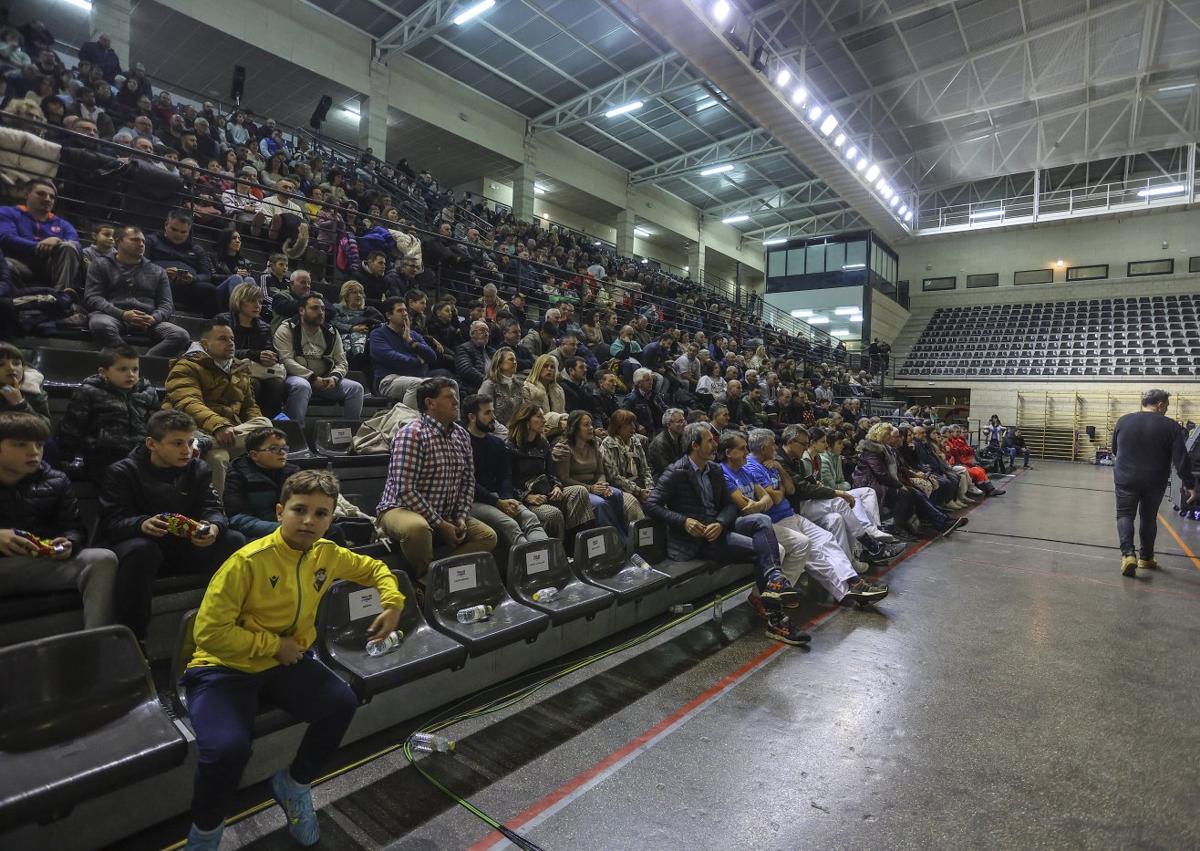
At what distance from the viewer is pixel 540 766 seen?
7.22 ft

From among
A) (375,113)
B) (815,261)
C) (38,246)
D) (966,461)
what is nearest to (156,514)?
(38,246)

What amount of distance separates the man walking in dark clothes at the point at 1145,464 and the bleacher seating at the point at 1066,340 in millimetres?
17551

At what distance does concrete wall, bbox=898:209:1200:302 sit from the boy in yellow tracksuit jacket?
92.0 ft

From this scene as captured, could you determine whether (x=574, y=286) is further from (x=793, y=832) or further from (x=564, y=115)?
(x=793, y=832)

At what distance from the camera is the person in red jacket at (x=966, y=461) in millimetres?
9781

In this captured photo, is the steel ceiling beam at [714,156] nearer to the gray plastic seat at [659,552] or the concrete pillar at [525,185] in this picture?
the concrete pillar at [525,185]

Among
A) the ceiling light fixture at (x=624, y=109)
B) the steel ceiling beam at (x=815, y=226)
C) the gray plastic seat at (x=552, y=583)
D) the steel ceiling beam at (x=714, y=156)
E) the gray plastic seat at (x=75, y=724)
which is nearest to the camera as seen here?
the gray plastic seat at (x=75, y=724)

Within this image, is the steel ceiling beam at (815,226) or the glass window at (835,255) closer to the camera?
the steel ceiling beam at (815,226)

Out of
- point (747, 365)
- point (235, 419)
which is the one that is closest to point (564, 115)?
point (747, 365)

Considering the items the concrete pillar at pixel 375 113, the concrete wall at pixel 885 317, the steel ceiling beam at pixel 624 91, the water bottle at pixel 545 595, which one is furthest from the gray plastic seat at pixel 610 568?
the concrete wall at pixel 885 317

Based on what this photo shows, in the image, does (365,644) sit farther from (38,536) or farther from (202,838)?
(38,536)

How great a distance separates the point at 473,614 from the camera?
257cm

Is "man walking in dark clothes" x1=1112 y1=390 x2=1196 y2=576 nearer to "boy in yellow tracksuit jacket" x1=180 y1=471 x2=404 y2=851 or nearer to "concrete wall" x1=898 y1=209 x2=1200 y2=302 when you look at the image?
"boy in yellow tracksuit jacket" x1=180 y1=471 x2=404 y2=851

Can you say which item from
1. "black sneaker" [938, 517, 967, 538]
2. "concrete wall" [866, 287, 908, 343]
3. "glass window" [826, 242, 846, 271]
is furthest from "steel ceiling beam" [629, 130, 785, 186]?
"black sneaker" [938, 517, 967, 538]
